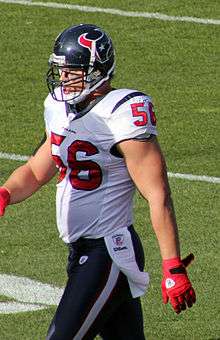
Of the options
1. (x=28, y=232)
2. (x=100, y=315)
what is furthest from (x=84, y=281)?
(x=28, y=232)

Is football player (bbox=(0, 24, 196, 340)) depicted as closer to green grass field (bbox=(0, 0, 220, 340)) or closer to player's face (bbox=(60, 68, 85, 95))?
player's face (bbox=(60, 68, 85, 95))

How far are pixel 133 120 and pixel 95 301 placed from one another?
828 mm

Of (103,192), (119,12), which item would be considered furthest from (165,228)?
(119,12)

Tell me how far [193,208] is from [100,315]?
3823mm

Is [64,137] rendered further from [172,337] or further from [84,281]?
[172,337]

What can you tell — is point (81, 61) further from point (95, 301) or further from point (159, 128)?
point (159, 128)

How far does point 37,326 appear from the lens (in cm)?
797

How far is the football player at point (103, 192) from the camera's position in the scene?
6348 mm

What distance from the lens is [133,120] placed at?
6391 mm

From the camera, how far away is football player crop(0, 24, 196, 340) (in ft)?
20.8

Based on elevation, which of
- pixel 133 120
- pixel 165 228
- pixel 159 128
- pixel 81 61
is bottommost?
pixel 159 128

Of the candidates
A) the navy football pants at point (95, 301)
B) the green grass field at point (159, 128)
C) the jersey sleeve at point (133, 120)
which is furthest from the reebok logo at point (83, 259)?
the green grass field at point (159, 128)

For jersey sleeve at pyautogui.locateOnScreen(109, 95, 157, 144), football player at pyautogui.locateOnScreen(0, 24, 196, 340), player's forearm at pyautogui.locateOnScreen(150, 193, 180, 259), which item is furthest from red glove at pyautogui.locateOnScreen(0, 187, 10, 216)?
player's forearm at pyautogui.locateOnScreen(150, 193, 180, 259)

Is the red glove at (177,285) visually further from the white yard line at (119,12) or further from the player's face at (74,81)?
the white yard line at (119,12)
